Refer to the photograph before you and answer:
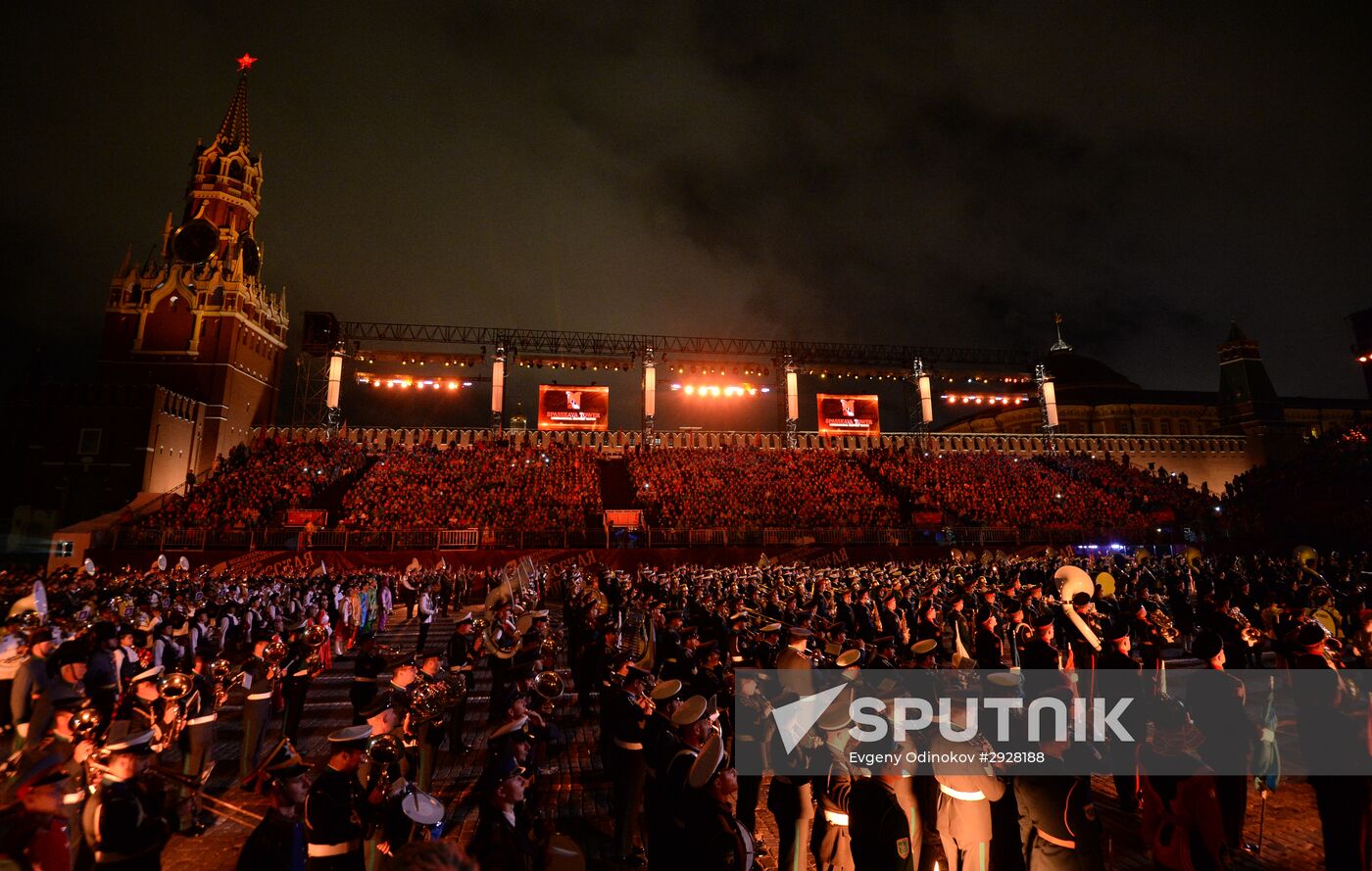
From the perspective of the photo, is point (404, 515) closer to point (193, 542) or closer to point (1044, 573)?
point (193, 542)

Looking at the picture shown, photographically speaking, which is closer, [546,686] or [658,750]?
[658,750]

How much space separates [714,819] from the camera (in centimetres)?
348

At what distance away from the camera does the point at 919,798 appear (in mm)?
4227

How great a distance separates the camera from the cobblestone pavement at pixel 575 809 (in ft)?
18.2

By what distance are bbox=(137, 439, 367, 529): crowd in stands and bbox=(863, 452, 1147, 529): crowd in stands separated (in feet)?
112

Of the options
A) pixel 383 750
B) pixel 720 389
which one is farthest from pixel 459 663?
pixel 720 389

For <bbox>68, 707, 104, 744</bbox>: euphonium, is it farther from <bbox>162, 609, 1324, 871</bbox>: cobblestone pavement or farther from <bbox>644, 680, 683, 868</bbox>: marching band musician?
<bbox>644, 680, 683, 868</bbox>: marching band musician

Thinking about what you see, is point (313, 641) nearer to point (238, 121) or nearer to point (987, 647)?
point (987, 647)

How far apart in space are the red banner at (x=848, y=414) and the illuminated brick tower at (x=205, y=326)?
44.4 m

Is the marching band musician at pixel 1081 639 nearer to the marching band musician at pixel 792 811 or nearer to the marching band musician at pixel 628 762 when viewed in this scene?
the marching band musician at pixel 792 811

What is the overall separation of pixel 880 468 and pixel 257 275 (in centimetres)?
5767

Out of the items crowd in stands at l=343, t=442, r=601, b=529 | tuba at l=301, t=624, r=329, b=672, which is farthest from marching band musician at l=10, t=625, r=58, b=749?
crowd in stands at l=343, t=442, r=601, b=529

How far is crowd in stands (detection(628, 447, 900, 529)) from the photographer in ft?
106

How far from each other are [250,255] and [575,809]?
66893 mm
